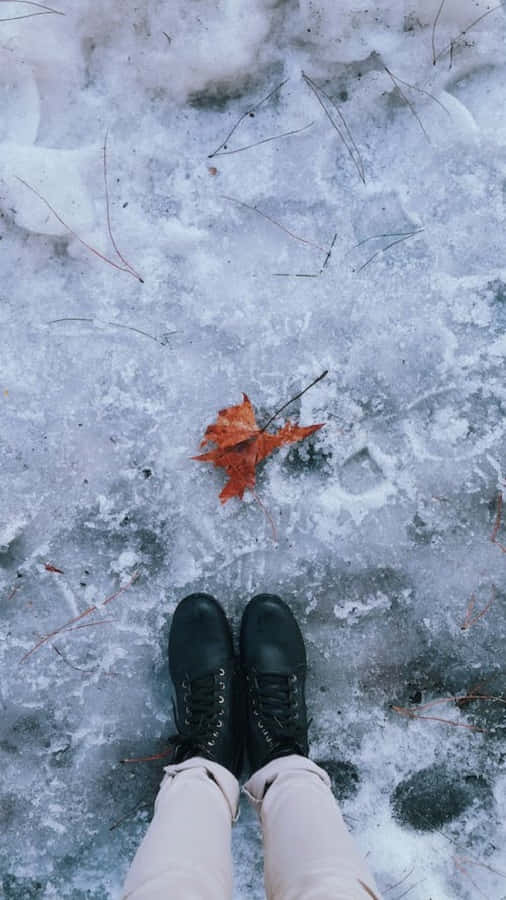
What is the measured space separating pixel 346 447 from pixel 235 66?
1067mm

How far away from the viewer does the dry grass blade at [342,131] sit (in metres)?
1.67

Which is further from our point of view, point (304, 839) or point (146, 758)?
point (146, 758)

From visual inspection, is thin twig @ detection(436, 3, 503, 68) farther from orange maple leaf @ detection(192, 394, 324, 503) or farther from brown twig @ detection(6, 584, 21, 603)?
brown twig @ detection(6, 584, 21, 603)

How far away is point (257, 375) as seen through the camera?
165 cm

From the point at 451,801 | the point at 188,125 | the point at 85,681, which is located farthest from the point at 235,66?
the point at 451,801

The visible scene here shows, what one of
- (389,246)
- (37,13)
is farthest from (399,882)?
(37,13)

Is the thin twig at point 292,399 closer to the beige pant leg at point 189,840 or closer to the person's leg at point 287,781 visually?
the person's leg at point 287,781

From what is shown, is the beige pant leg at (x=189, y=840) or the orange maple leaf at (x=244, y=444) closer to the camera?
the beige pant leg at (x=189, y=840)

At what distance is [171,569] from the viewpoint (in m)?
1.64

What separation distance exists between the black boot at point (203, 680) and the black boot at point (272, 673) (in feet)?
0.20

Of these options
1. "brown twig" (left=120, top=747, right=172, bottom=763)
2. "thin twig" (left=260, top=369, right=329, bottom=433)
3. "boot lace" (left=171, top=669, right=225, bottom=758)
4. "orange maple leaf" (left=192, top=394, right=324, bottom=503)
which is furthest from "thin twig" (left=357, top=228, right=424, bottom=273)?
"brown twig" (left=120, top=747, right=172, bottom=763)

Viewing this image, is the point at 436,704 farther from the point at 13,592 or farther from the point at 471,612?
the point at 13,592

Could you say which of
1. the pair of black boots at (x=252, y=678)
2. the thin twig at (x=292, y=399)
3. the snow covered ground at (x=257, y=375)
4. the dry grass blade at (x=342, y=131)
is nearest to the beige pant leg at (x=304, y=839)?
the pair of black boots at (x=252, y=678)

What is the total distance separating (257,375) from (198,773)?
38.9 inches
